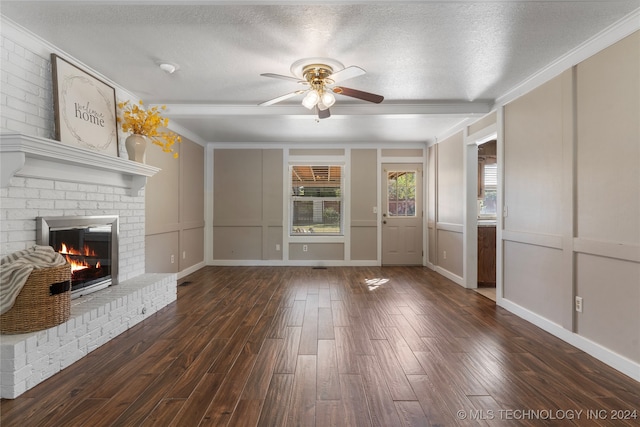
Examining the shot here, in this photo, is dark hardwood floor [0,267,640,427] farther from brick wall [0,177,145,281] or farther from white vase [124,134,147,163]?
white vase [124,134,147,163]

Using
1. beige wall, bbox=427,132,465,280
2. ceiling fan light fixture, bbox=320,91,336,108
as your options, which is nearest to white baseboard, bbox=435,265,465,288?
beige wall, bbox=427,132,465,280

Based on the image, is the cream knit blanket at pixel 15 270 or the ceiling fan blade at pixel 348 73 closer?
the cream knit blanket at pixel 15 270

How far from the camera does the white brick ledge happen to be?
1.78 metres

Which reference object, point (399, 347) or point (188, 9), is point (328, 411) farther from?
point (188, 9)

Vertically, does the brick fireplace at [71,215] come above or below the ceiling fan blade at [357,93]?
below

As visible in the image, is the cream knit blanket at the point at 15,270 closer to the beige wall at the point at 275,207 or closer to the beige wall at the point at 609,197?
the beige wall at the point at 609,197

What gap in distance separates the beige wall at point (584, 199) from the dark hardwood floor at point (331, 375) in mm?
318

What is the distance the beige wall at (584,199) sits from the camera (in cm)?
211

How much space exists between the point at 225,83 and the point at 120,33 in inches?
41.0

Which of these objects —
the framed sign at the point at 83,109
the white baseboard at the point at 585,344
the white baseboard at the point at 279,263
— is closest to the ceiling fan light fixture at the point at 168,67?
the framed sign at the point at 83,109

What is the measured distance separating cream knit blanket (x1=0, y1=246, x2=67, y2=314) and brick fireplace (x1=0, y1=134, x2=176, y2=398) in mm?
118

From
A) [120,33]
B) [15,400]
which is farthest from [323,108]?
[15,400]

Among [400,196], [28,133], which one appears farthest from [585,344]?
[28,133]

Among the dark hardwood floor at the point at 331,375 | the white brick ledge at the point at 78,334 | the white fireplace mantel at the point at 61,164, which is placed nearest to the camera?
the dark hardwood floor at the point at 331,375
